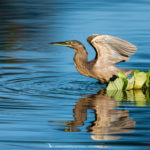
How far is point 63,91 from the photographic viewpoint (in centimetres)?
960

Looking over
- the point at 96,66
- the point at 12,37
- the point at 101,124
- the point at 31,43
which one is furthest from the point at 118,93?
the point at 12,37

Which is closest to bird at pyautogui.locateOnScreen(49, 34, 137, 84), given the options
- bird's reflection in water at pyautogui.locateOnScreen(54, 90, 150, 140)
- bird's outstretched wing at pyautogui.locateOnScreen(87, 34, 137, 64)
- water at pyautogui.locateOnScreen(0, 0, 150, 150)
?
bird's outstretched wing at pyautogui.locateOnScreen(87, 34, 137, 64)

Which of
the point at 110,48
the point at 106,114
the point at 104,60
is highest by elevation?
the point at 110,48

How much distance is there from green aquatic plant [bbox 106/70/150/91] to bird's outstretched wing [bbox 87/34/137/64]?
665 millimetres

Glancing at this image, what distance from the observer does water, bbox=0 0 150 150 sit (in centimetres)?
677

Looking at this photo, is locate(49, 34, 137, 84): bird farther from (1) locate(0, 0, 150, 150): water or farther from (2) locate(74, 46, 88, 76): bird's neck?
(1) locate(0, 0, 150, 150): water

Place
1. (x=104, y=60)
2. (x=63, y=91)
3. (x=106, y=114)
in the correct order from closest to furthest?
(x=106, y=114)
(x=63, y=91)
(x=104, y=60)

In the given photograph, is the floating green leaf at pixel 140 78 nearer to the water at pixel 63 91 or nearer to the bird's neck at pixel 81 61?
the water at pixel 63 91

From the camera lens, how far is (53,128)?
7.19m

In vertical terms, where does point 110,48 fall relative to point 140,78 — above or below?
above

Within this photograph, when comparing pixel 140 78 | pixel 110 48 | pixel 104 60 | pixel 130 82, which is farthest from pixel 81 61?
pixel 140 78

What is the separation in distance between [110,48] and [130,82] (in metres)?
0.88

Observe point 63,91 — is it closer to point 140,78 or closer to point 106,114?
point 140,78

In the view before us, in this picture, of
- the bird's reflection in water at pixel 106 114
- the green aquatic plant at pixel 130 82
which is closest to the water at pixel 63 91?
the bird's reflection in water at pixel 106 114
